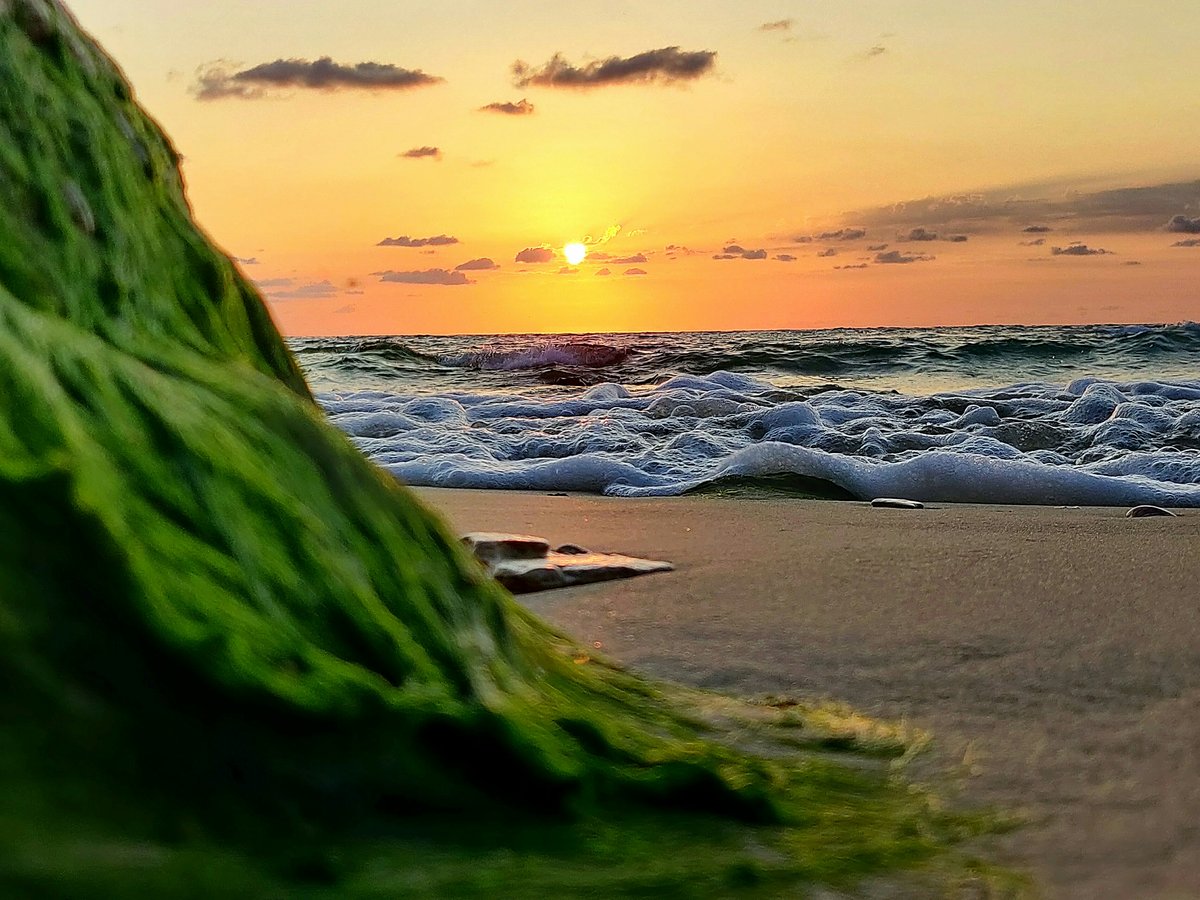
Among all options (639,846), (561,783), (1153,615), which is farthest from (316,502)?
(1153,615)

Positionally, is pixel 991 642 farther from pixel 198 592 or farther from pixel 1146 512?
pixel 1146 512

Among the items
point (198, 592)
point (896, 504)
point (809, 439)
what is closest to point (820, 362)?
point (809, 439)

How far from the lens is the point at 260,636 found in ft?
3.68

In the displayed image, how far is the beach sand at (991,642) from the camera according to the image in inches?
55.9

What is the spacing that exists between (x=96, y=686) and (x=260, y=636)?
7.7 inches

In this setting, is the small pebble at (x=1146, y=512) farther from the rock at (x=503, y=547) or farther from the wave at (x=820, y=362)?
the wave at (x=820, y=362)

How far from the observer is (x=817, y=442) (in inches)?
296

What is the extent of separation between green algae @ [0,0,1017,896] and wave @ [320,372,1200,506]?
406 centimetres

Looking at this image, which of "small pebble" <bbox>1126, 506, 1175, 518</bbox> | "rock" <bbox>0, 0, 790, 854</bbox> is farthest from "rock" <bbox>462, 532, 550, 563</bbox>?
"small pebble" <bbox>1126, 506, 1175, 518</bbox>

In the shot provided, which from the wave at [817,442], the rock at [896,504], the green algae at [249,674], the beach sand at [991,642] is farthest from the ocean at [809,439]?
the green algae at [249,674]

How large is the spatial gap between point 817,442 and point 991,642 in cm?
525

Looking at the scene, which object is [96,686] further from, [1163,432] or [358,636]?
[1163,432]

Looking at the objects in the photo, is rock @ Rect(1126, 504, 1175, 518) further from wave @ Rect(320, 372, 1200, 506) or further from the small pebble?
wave @ Rect(320, 372, 1200, 506)

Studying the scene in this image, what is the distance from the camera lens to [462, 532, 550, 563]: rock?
10.0 feet
